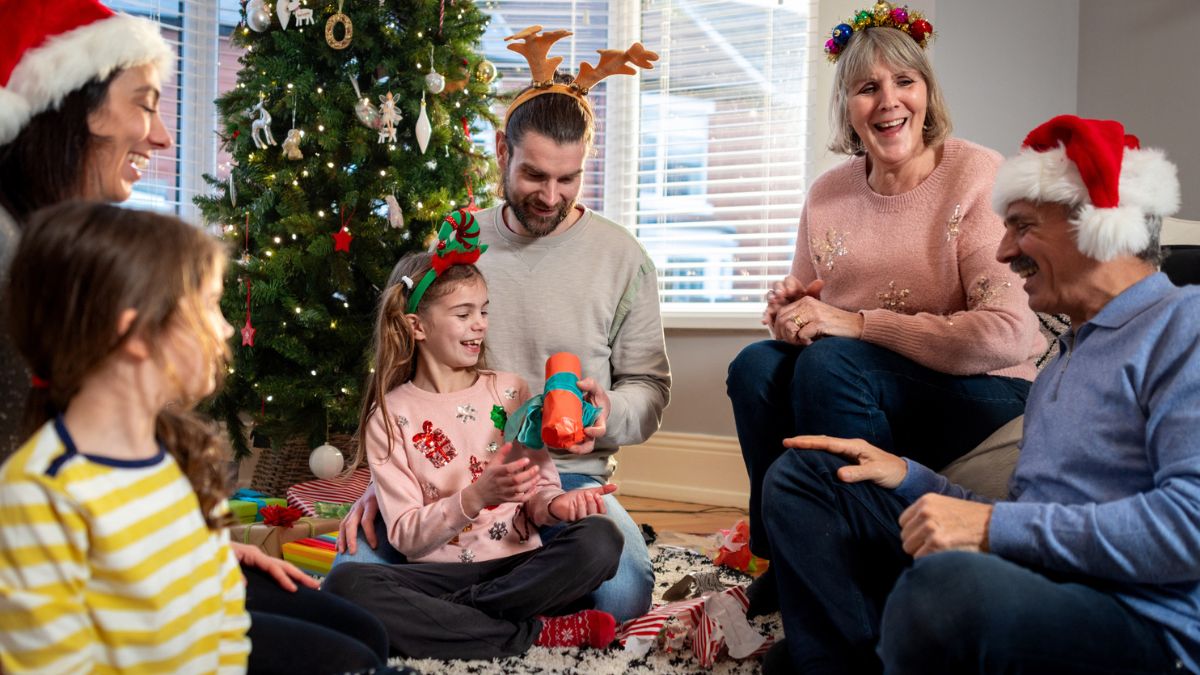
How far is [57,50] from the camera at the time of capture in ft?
4.50

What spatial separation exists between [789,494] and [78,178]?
1.17 metres

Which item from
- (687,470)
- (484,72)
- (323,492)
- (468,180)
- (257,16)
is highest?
(257,16)

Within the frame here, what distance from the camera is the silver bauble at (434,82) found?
311 cm

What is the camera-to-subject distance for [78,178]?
1366mm

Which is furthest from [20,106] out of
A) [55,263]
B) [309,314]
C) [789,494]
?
[309,314]

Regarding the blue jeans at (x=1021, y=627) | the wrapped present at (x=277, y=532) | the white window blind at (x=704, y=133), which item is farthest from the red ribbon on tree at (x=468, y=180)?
the blue jeans at (x=1021, y=627)

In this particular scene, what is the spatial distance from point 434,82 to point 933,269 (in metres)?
1.66

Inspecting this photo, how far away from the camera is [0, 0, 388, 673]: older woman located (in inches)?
51.4

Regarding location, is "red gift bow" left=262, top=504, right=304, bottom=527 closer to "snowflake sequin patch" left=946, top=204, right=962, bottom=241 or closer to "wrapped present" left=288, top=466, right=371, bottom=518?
"wrapped present" left=288, top=466, right=371, bottom=518

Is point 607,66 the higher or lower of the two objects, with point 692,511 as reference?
higher

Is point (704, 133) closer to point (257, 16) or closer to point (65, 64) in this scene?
point (257, 16)

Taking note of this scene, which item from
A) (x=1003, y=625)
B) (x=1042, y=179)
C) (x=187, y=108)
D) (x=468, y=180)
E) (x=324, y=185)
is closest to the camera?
(x=1003, y=625)

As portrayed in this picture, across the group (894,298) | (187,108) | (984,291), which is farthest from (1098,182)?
(187,108)

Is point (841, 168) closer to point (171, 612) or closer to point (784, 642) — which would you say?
point (784, 642)
